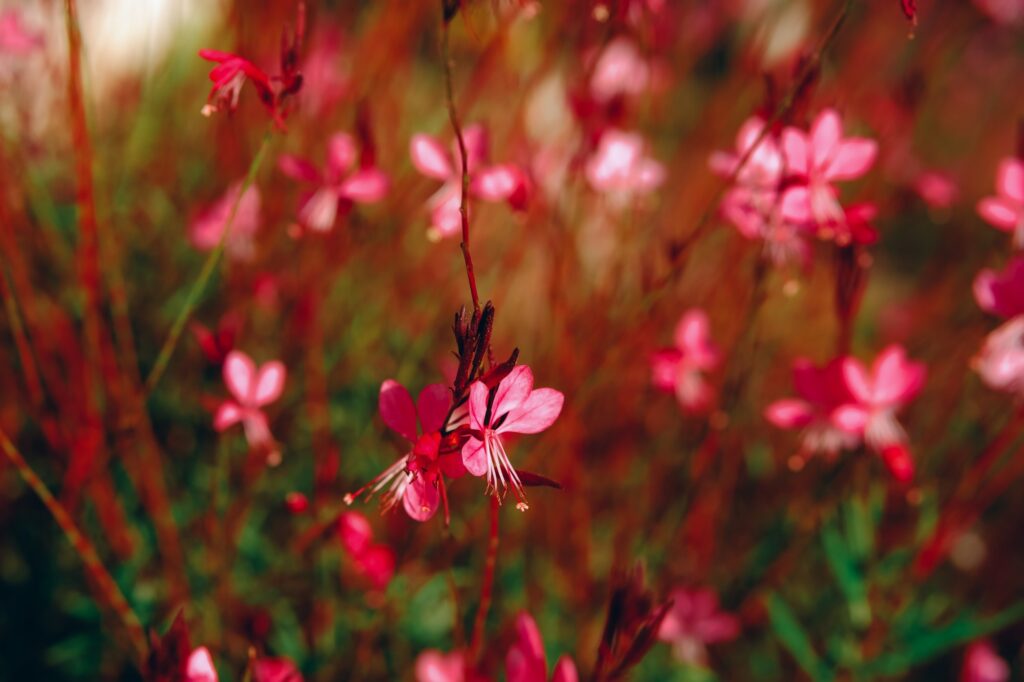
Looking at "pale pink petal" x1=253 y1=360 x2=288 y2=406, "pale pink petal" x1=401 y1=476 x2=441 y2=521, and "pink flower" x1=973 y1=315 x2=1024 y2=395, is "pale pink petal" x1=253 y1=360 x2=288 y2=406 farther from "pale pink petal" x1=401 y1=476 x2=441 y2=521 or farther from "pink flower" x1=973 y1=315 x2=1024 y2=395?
"pink flower" x1=973 y1=315 x2=1024 y2=395

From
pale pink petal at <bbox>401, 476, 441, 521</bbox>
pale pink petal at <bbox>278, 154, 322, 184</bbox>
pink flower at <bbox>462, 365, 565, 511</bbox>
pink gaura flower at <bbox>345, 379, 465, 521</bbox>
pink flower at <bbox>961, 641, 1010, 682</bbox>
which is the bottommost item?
pink flower at <bbox>961, 641, 1010, 682</bbox>

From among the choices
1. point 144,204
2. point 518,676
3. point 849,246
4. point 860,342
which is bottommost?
point 144,204

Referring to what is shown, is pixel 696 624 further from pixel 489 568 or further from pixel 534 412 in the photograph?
pixel 534 412


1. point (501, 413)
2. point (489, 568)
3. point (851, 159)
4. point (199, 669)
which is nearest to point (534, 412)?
point (501, 413)

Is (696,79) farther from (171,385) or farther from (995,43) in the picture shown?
(171,385)

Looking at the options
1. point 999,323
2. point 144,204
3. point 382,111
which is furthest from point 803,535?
point 144,204

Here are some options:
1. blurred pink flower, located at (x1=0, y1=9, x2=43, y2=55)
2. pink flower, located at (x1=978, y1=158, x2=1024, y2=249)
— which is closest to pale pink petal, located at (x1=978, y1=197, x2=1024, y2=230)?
pink flower, located at (x1=978, y1=158, x2=1024, y2=249)
